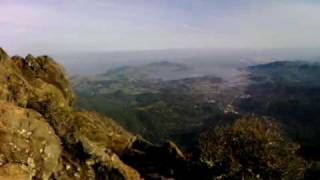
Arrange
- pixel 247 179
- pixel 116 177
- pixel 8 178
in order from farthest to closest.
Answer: pixel 247 179
pixel 116 177
pixel 8 178

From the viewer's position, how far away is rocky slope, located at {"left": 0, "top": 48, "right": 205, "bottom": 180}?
5059cm

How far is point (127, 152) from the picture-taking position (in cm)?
9125

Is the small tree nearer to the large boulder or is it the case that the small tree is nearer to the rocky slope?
the rocky slope

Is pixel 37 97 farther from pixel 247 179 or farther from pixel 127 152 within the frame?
pixel 247 179

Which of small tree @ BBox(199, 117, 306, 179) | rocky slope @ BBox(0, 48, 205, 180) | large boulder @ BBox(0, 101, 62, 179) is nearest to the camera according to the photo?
large boulder @ BBox(0, 101, 62, 179)

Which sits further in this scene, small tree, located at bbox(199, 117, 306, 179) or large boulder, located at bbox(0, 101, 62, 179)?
small tree, located at bbox(199, 117, 306, 179)

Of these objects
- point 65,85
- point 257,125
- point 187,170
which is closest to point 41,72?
point 65,85

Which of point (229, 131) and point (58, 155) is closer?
point (58, 155)

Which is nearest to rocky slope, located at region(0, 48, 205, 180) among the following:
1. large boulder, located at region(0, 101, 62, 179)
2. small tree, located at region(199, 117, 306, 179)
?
large boulder, located at region(0, 101, 62, 179)

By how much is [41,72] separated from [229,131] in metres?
35.5

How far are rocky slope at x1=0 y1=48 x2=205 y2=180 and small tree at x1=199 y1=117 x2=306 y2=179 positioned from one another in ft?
21.3

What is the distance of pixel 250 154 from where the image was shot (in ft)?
253

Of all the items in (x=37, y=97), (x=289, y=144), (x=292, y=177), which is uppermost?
(x=37, y=97)

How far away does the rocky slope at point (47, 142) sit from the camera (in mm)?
50594
